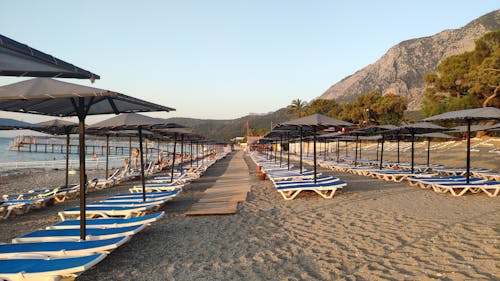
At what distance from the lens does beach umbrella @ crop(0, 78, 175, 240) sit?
11.0ft

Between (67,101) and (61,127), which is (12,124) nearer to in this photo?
(61,127)

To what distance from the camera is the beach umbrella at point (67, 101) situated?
3.35 meters

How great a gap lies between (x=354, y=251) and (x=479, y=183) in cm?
648

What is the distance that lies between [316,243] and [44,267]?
3399mm

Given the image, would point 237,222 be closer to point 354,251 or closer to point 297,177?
point 354,251

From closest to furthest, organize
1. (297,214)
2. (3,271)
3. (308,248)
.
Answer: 1. (3,271)
2. (308,248)
3. (297,214)

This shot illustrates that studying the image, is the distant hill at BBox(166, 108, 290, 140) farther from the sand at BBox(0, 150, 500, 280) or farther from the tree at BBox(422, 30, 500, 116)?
the sand at BBox(0, 150, 500, 280)

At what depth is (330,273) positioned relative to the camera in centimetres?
361

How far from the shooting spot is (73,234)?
4375mm

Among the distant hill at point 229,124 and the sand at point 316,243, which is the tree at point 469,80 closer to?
the sand at point 316,243

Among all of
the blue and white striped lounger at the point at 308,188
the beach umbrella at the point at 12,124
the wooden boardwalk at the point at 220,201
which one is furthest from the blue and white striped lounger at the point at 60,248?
the beach umbrella at the point at 12,124

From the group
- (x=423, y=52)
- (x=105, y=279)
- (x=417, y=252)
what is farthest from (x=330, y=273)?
(x=423, y=52)

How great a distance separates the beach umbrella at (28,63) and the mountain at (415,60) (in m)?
134

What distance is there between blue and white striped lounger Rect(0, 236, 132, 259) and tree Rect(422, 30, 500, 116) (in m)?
31.7
